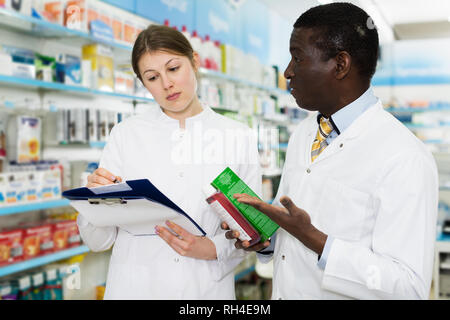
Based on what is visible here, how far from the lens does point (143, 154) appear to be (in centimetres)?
153

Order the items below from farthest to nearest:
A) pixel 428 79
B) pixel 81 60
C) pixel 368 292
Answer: pixel 428 79 → pixel 81 60 → pixel 368 292

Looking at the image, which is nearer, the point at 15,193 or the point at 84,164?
the point at 15,193

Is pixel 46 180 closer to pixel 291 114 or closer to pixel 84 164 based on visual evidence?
pixel 84 164

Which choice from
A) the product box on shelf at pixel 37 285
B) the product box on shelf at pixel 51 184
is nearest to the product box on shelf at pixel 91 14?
the product box on shelf at pixel 51 184

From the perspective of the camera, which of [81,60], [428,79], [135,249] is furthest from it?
[428,79]

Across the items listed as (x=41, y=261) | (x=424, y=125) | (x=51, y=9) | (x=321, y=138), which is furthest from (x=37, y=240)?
(x=424, y=125)

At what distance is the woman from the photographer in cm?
149

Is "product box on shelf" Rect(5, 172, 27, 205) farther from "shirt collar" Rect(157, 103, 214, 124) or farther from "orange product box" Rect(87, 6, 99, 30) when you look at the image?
"shirt collar" Rect(157, 103, 214, 124)

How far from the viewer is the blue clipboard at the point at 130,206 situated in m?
1.12

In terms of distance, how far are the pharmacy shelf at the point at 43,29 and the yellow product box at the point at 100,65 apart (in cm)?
5

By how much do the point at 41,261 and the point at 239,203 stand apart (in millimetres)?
1812
